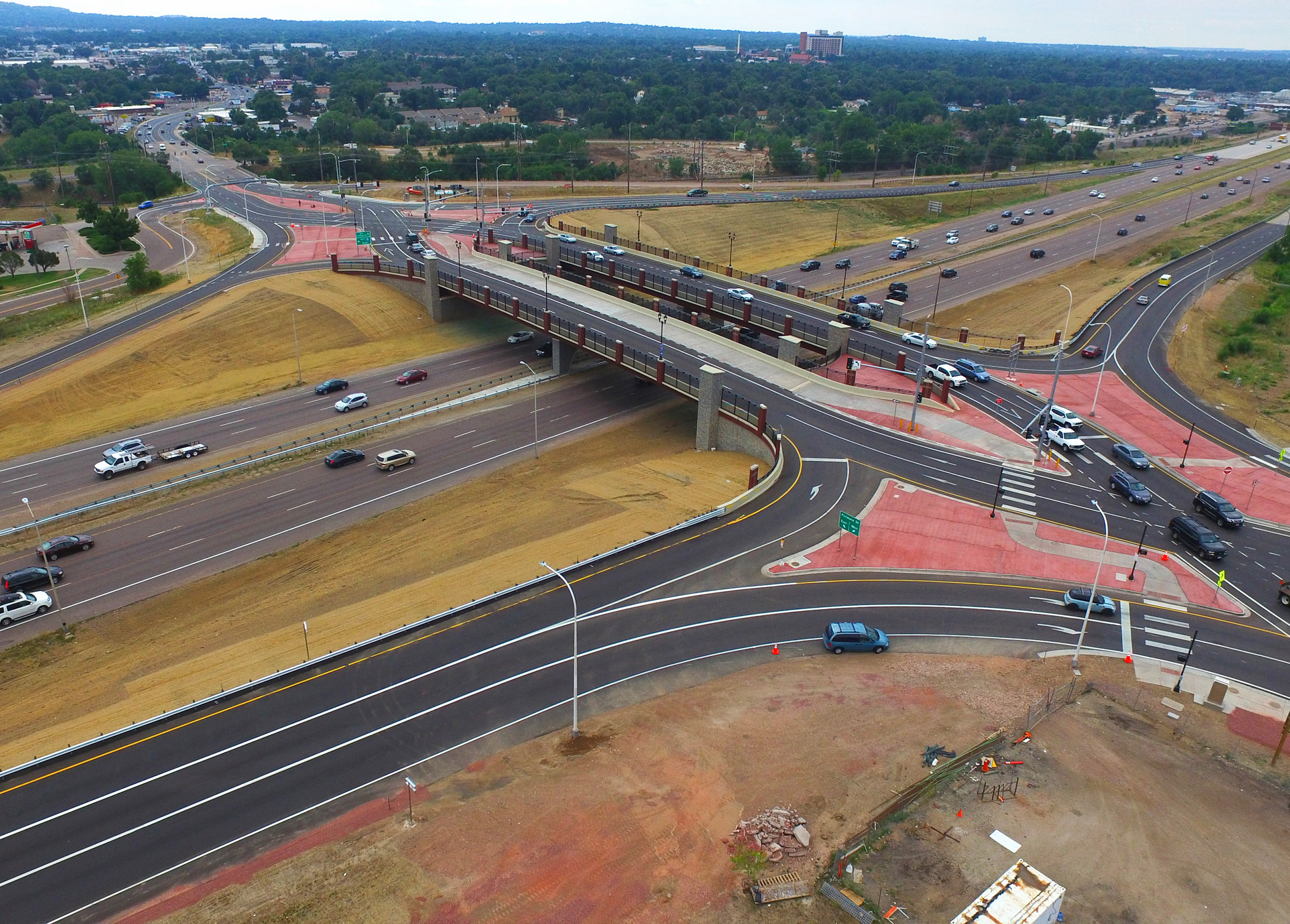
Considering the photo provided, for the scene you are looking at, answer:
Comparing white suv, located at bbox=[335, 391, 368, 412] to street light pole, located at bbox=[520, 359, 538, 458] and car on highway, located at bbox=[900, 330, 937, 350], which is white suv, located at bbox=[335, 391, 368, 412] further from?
car on highway, located at bbox=[900, 330, 937, 350]

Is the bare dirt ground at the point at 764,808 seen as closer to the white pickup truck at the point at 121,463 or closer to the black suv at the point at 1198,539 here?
the black suv at the point at 1198,539

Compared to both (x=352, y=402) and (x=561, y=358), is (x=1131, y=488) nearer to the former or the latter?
(x=561, y=358)

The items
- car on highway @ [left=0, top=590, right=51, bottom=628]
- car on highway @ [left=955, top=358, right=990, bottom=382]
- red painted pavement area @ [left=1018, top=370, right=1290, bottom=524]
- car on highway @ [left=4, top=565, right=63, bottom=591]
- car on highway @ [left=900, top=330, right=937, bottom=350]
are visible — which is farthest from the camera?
car on highway @ [left=900, top=330, right=937, bottom=350]

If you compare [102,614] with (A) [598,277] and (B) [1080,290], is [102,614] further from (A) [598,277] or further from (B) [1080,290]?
(B) [1080,290]

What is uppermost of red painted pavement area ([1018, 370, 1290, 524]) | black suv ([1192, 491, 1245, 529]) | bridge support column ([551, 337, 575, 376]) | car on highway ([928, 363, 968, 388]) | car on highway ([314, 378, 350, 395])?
car on highway ([928, 363, 968, 388])

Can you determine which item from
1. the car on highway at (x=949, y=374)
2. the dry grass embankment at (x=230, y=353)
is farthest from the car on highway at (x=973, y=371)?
the dry grass embankment at (x=230, y=353)

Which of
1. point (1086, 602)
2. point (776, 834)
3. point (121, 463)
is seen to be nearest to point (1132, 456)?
point (1086, 602)

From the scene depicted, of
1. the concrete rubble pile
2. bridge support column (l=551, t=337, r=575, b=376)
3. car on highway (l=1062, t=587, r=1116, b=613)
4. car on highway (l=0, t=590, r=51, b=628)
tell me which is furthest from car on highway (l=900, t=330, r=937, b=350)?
car on highway (l=0, t=590, r=51, b=628)

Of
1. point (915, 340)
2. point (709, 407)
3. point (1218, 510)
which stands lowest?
point (1218, 510)
